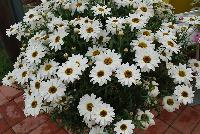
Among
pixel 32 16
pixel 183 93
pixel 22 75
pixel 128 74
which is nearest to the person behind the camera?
pixel 128 74

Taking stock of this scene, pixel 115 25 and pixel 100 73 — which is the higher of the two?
pixel 115 25

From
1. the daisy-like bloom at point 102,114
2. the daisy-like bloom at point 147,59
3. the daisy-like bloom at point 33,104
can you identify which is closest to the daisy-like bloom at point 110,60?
the daisy-like bloom at point 147,59

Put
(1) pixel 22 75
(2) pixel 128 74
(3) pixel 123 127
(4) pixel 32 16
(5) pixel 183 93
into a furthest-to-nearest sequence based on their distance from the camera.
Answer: (4) pixel 32 16
(1) pixel 22 75
(5) pixel 183 93
(3) pixel 123 127
(2) pixel 128 74

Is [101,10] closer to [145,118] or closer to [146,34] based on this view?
[146,34]

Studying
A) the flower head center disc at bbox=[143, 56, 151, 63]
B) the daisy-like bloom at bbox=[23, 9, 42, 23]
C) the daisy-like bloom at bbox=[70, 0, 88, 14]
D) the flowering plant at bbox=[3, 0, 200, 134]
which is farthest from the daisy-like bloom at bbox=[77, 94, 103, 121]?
the daisy-like bloom at bbox=[23, 9, 42, 23]

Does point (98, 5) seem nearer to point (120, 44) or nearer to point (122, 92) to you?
point (120, 44)

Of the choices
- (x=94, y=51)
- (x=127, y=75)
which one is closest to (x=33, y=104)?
(x=94, y=51)
